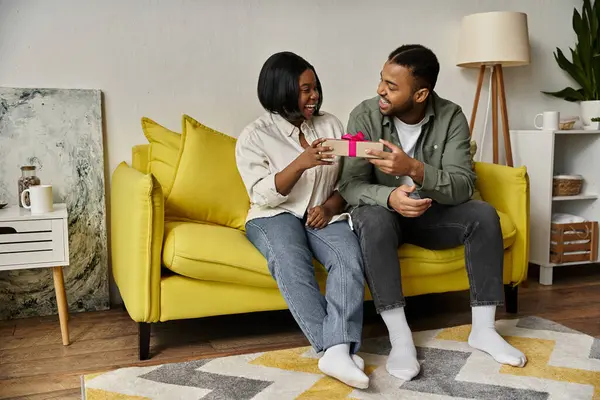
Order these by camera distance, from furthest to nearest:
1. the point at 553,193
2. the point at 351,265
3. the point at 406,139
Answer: the point at 553,193
the point at 406,139
the point at 351,265

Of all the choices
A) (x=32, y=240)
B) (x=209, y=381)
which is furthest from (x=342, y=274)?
(x=32, y=240)

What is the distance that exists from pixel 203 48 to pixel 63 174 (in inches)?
31.1

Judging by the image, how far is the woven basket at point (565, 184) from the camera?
10.6 ft

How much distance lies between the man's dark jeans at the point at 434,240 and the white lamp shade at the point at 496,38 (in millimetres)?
1133

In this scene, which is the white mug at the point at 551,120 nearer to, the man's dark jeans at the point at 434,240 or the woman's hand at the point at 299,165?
the man's dark jeans at the point at 434,240

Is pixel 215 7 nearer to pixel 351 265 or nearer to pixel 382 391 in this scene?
pixel 351 265

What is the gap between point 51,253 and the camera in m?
2.28

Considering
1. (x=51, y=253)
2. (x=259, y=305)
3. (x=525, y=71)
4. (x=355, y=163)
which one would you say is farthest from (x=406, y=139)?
(x=525, y=71)

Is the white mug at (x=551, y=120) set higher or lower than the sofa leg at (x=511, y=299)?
higher

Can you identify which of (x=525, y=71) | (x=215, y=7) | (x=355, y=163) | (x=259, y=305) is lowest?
(x=259, y=305)

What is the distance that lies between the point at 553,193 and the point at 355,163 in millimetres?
1484

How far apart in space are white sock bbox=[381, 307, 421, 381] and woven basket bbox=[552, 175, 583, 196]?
5.14ft

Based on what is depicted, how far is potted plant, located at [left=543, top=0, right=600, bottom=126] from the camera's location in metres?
3.42

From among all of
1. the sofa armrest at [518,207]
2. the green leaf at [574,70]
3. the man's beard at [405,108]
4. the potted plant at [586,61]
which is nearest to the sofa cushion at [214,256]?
the man's beard at [405,108]
